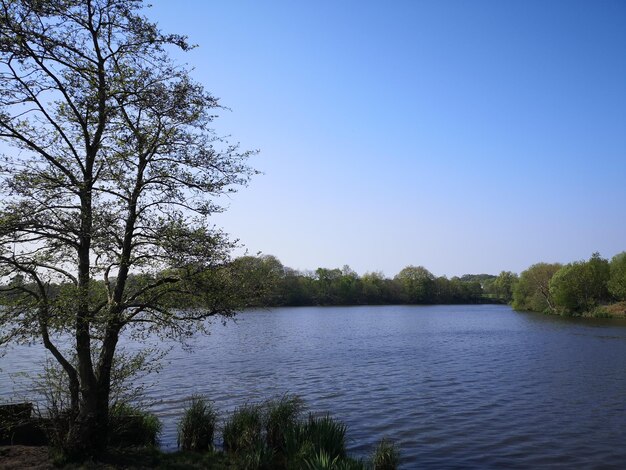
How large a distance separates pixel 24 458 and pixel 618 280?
266 feet

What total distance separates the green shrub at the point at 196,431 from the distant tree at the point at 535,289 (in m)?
82.9

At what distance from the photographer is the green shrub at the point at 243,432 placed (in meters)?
12.0

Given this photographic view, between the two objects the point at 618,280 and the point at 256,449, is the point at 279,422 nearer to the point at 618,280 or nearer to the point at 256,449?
the point at 256,449

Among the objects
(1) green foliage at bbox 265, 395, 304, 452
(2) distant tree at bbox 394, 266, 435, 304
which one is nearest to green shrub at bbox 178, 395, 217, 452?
(1) green foliage at bbox 265, 395, 304, 452

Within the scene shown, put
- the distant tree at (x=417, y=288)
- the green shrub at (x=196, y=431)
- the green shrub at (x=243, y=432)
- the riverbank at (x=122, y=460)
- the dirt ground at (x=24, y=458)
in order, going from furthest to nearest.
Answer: the distant tree at (x=417, y=288) → the green shrub at (x=196, y=431) → the green shrub at (x=243, y=432) → the riverbank at (x=122, y=460) → the dirt ground at (x=24, y=458)

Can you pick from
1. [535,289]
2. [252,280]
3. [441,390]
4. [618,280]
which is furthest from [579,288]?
[252,280]

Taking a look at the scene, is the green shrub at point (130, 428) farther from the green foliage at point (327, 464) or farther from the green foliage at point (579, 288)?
the green foliage at point (579, 288)

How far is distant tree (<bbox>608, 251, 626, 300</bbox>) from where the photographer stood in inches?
2828

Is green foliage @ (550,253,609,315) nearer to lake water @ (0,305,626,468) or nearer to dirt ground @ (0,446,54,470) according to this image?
lake water @ (0,305,626,468)

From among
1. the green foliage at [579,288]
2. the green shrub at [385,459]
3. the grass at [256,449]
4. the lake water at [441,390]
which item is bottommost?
the lake water at [441,390]

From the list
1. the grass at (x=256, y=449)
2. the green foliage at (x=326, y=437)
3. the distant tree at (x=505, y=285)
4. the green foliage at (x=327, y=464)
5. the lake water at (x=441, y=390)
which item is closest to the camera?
the green foliage at (x=327, y=464)

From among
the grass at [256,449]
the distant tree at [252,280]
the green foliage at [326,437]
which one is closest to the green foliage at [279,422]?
the grass at [256,449]

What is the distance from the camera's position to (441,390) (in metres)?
21.8

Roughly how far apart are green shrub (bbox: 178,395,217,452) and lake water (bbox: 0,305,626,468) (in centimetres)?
77
